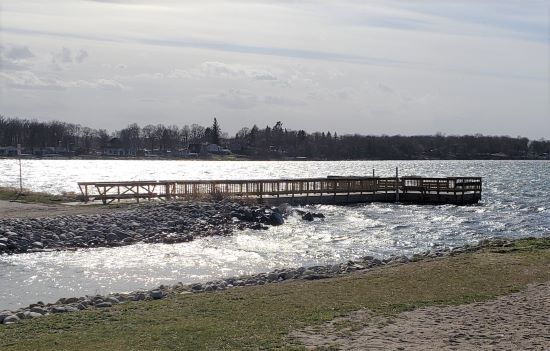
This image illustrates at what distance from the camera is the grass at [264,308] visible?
420 inches

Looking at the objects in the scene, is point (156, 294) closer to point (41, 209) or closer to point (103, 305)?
point (103, 305)

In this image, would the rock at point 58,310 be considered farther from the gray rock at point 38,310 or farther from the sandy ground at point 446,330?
the sandy ground at point 446,330

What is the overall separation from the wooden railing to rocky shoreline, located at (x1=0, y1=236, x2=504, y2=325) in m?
24.6

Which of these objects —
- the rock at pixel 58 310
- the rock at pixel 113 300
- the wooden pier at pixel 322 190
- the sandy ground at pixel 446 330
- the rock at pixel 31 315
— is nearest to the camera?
the sandy ground at pixel 446 330

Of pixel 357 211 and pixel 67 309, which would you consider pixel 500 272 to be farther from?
pixel 357 211

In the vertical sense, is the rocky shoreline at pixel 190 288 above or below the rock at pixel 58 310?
below

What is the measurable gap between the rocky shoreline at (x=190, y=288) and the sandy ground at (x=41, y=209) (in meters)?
17.9

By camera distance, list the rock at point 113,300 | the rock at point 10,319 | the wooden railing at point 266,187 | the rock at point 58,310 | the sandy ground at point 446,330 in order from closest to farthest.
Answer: the sandy ground at point 446,330
the rock at point 10,319
the rock at point 58,310
the rock at point 113,300
the wooden railing at point 266,187

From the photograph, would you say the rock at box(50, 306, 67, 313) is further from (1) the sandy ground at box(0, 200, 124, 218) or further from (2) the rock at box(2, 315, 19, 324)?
(1) the sandy ground at box(0, 200, 124, 218)

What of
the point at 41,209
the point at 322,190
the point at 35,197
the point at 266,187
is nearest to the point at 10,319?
the point at 41,209

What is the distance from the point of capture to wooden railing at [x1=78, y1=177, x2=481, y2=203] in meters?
43.6

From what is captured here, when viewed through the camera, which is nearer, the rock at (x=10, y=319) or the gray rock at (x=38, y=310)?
the rock at (x=10, y=319)

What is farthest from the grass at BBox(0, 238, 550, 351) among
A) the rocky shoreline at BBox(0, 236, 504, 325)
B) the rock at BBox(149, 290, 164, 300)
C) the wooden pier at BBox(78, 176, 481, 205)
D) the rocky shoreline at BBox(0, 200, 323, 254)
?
the wooden pier at BBox(78, 176, 481, 205)

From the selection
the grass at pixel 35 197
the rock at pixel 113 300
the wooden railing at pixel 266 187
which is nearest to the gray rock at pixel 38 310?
the rock at pixel 113 300
